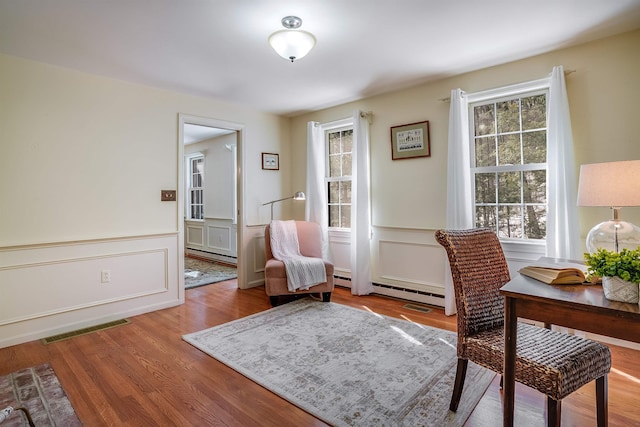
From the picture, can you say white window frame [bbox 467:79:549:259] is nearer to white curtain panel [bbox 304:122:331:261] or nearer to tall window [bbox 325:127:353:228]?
tall window [bbox 325:127:353:228]

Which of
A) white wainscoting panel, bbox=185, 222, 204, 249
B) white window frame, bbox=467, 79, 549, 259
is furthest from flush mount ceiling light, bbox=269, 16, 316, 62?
white wainscoting panel, bbox=185, 222, 204, 249

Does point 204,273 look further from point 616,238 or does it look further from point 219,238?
point 616,238

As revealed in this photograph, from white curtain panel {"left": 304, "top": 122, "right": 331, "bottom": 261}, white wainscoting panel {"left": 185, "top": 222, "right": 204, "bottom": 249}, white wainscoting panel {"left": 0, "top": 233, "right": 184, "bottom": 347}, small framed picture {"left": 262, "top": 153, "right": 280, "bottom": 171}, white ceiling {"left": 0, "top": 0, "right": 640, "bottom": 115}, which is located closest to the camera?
white ceiling {"left": 0, "top": 0, "right": 640, "bottom": 115}

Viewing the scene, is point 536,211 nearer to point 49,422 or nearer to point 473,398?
point 473,398

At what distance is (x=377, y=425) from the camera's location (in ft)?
5.42

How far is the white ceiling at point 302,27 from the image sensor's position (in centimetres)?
208

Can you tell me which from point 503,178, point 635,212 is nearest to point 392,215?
point 503,178

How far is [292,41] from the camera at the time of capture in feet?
7.39

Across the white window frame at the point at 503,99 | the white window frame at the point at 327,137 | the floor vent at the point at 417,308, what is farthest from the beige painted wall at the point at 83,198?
the white window frame at the point at 503,99

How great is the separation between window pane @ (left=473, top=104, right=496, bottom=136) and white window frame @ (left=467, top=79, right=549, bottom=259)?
4 cm

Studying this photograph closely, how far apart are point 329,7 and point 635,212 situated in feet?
8.64

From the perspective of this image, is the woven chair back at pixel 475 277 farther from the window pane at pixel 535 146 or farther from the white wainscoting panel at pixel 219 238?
the white wainscoting panel at pixel 219 238

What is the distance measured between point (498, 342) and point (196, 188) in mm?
6512

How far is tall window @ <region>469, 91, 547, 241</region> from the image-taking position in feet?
9.46
